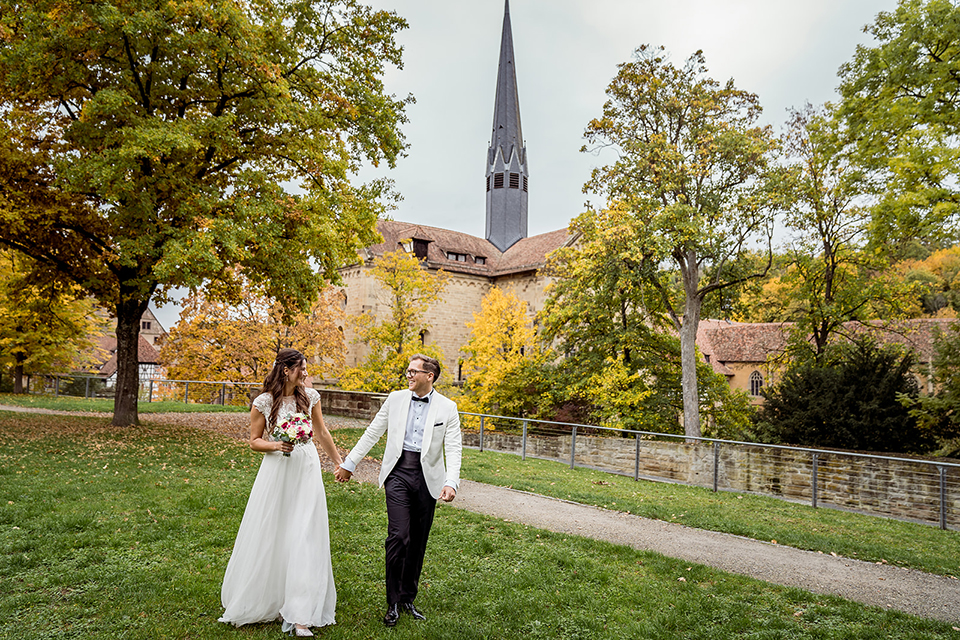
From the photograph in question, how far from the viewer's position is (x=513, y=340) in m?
25.1

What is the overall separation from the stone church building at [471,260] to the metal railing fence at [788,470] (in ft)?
68.4

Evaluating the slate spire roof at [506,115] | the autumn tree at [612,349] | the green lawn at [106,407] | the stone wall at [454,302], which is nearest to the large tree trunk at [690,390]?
the autumn tree at [612,349]

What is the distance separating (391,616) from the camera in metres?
4.41

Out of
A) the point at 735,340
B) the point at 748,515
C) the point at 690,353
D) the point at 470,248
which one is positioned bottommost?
the point at 748,515

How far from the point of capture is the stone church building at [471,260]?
3947cm

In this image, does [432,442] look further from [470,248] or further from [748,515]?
[470,248]

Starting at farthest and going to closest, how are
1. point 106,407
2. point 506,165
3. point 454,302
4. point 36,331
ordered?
1. point 506,165
2. point 454,302
3. point 36,331
4. point 106,407

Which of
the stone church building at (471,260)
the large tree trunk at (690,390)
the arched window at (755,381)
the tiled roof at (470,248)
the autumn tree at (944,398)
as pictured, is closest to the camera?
the autumn tree at (944,398)

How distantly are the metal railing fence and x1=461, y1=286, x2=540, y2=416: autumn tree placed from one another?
6.31 metres

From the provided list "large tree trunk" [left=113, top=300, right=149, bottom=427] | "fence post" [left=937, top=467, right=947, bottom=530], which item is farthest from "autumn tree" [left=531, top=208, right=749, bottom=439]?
"large tree trunk" [left=113, top=300, right=149, bottom=427]

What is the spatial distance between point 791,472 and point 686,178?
10.4m

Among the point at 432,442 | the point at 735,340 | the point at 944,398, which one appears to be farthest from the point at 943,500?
the point at 735,340

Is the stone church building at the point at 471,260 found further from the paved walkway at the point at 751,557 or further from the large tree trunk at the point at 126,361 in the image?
the paved walkway at the point at 751,557

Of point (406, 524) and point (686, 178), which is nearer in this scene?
point (406, 524)
